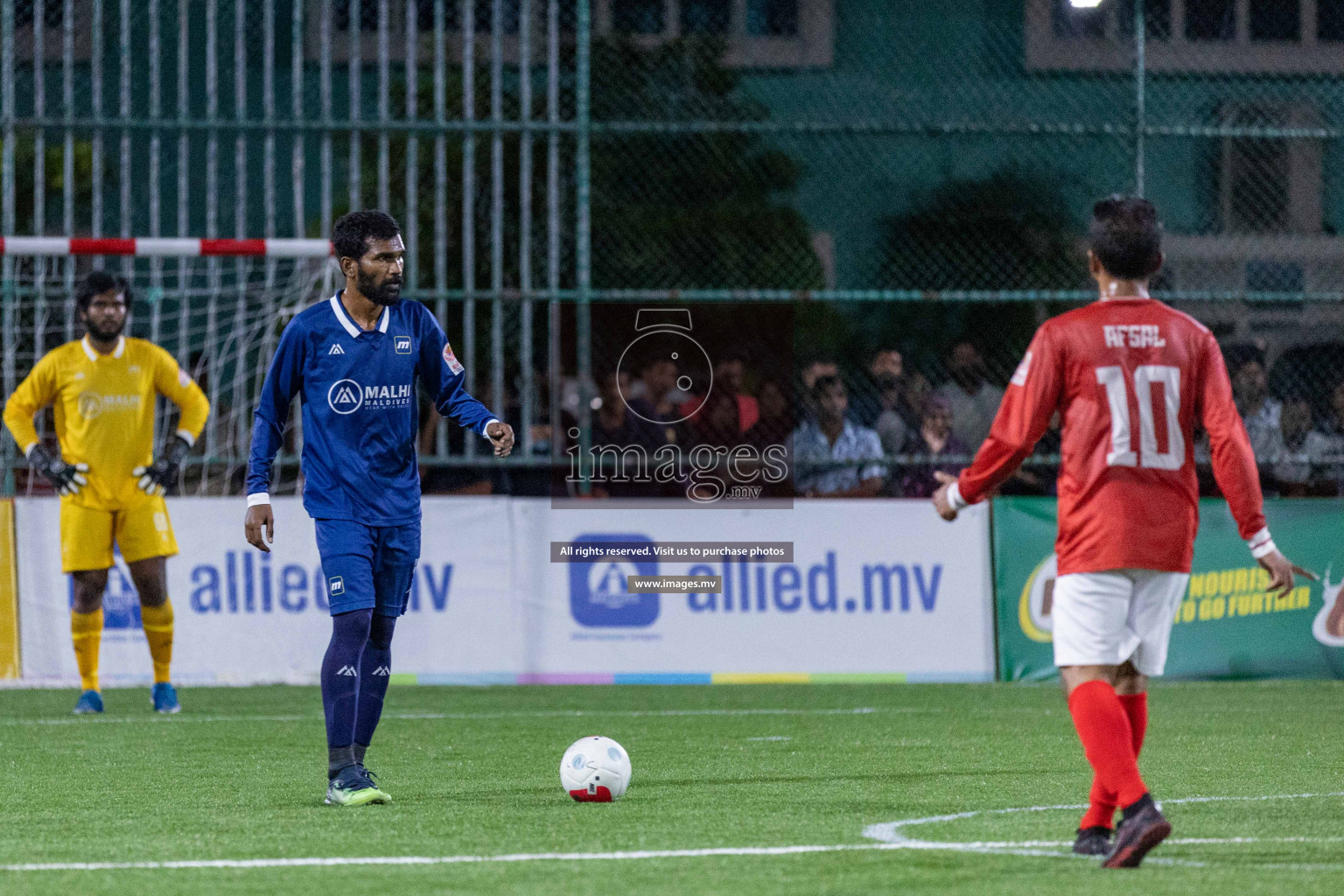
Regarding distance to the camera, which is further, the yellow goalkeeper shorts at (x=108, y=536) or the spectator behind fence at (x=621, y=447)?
the spectator behind fence at (x=621, y=447)

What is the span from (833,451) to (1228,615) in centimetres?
283

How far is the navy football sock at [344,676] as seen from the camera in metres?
6.73

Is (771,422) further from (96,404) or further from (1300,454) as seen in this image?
(96,404)

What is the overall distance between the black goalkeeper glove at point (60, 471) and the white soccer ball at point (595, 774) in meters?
5.10

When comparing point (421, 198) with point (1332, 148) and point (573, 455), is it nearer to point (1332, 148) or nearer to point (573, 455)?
point (573, 455)

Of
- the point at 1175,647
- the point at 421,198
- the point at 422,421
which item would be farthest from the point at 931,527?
the point at 421,198

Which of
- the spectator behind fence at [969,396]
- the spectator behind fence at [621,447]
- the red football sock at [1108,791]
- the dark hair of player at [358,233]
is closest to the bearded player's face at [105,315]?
the spectator behind fence at [621,447]

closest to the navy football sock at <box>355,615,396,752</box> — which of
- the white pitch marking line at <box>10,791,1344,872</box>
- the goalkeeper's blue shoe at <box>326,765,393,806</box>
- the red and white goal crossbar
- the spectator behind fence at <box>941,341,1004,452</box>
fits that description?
the goalkeeper's blue shoe at <box>326,765,393,806</box>

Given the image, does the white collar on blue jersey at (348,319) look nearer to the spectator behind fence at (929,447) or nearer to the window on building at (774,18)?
the spectator behind fence at (929,447)

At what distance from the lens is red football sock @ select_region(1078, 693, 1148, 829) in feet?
17.6

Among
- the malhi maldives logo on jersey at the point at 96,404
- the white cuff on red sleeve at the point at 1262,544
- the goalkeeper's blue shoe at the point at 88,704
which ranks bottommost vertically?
the goalkeeper's blue shoe at the point at 88,704

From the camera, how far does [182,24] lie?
13500 millimetres

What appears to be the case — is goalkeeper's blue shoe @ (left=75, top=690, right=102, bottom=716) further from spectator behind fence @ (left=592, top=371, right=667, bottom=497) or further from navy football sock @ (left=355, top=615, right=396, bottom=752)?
navy football sock @ (left=355, top=615, right=396, bottom=752)

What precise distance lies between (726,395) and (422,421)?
2.20 metres
